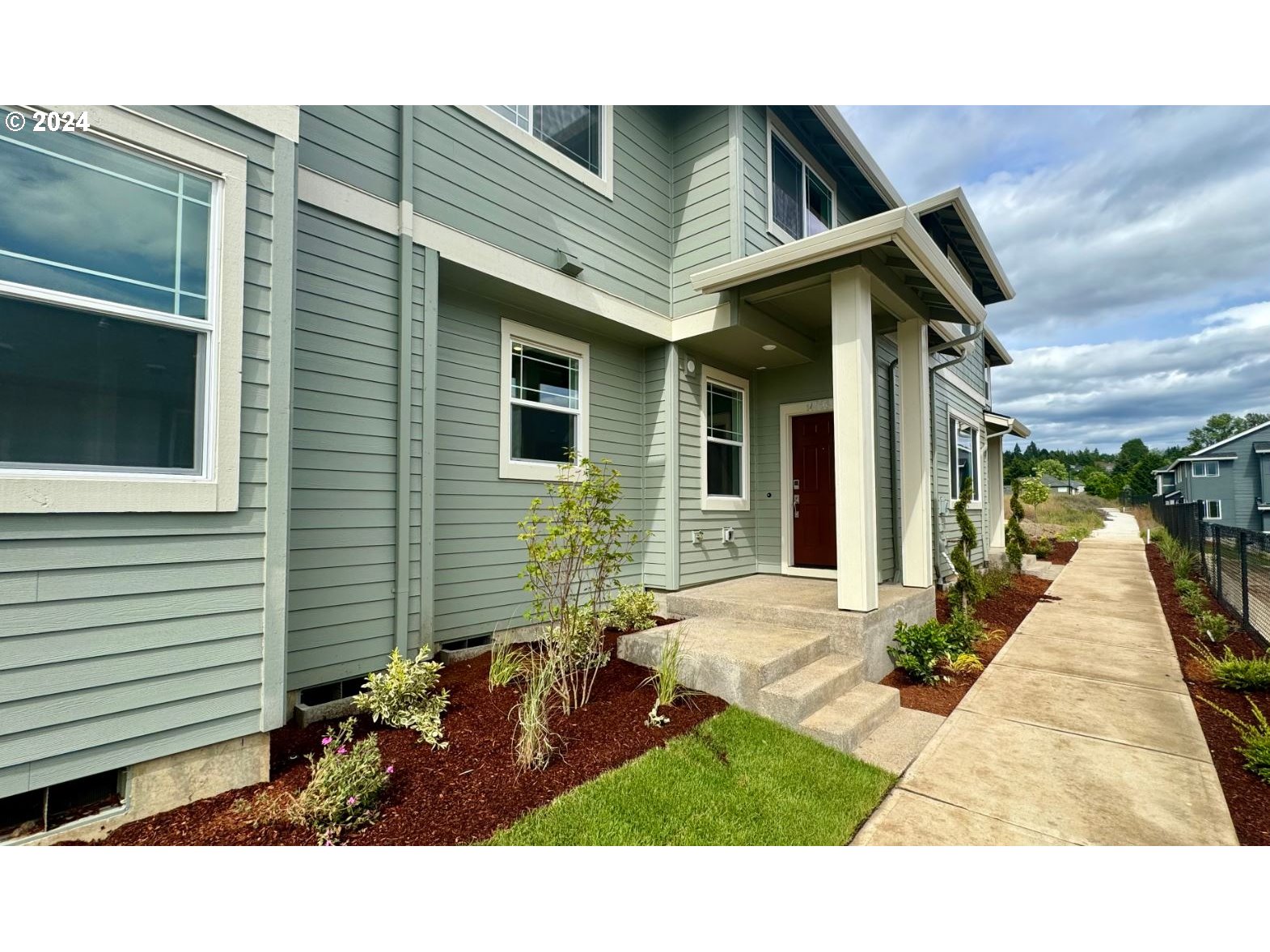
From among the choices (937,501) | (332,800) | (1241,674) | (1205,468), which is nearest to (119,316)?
(332,800)

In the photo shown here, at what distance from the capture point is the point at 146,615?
221 cm

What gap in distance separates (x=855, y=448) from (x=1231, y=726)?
3065 mm

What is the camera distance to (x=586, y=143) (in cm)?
529

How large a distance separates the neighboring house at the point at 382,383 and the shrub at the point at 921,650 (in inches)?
25.0

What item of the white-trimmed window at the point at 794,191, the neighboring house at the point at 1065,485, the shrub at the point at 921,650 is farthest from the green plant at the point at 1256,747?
the neighboring house at the point at 1065,485

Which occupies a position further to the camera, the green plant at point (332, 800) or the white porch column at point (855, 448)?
the white porch column at point (855, 448)

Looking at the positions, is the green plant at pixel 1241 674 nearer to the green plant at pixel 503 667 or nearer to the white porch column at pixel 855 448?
the white porch column at pixel 855 448

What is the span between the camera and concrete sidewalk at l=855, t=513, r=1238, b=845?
2471mm

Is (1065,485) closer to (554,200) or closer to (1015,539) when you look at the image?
(1015,539)

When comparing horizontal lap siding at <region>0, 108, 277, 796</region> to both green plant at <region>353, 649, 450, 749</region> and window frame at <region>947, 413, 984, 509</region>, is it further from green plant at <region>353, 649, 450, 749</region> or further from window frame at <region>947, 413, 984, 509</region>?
window frame at <region>947, 413, 984, 509</region>

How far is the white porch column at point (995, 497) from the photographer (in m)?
12.3
